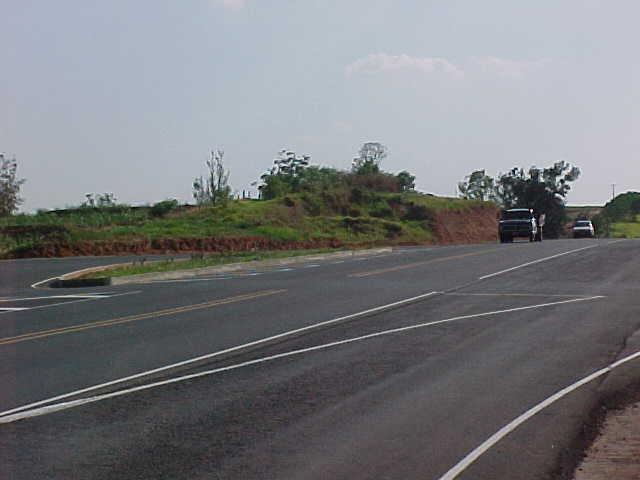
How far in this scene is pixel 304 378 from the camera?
40.0ft

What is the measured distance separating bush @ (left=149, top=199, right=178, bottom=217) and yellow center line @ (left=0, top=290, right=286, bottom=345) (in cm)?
4610

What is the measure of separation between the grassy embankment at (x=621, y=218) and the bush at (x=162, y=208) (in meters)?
52.4

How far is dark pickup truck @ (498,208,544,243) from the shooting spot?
57.2 meters

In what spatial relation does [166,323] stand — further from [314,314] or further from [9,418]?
[9,418]

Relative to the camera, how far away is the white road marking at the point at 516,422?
318 inches

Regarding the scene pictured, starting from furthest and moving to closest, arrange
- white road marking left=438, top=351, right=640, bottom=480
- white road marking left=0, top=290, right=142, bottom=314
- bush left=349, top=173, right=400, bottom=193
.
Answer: bush left=349, top=173, right=400, bottom=193
white road marking left=0, top=290, right=142, bottom=314
white road marking left=438, top=351, right=640, bottom=480

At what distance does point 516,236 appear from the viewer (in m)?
58.0

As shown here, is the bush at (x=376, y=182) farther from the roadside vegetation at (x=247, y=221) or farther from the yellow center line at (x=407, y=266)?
the yellow center line at (x=407, y=266)

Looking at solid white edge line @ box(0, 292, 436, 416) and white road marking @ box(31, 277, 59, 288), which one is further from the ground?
white road marking @ box(31, 277, 59, 288)

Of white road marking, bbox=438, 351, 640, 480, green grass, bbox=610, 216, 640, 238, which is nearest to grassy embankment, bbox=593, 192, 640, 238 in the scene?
green grass, bbox=610, 216, 640, 238

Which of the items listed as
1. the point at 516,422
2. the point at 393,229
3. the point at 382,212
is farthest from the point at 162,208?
the point at 516,422

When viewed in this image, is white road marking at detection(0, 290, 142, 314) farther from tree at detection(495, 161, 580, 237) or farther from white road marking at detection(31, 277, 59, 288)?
tree at detection(495, 161, 580, 237)

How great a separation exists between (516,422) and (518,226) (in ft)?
160

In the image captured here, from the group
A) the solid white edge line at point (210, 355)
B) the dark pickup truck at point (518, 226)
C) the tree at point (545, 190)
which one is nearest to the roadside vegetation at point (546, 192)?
the tree at point (545, 190)
